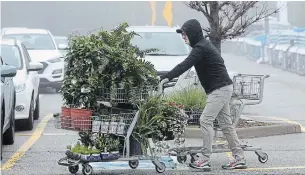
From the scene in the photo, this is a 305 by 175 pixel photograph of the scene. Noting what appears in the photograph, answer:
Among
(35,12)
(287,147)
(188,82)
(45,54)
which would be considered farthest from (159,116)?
(35,12)

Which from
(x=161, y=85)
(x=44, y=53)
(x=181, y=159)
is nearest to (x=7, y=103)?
(x=181, y=159)

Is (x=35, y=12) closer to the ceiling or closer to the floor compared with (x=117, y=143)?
closer to the ceiling

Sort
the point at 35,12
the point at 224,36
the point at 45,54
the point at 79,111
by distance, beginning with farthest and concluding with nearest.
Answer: the point at 35,12, the point at 45,54, the point at 224,36, the point at 79,111

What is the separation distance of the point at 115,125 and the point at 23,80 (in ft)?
16.2

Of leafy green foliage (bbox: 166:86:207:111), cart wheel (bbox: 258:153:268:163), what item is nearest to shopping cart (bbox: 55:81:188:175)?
cart wheel (bbox: 258:153:268:163)

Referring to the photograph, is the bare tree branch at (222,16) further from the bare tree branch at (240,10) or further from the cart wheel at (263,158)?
the cart wheel at (263,158)

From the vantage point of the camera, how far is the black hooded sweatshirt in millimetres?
8648

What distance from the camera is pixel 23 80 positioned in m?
12.8

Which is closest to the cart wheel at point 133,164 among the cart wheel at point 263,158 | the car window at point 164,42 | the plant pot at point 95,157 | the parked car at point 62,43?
the plant pot at point 95,157

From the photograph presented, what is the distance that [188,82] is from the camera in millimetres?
12359

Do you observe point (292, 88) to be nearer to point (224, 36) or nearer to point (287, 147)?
point (224, 36)

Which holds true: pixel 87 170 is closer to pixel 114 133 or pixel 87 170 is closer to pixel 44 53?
pixel 114 133

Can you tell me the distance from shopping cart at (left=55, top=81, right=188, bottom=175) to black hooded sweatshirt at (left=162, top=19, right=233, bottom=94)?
0.65 metres

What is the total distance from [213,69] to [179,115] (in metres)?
0.68
